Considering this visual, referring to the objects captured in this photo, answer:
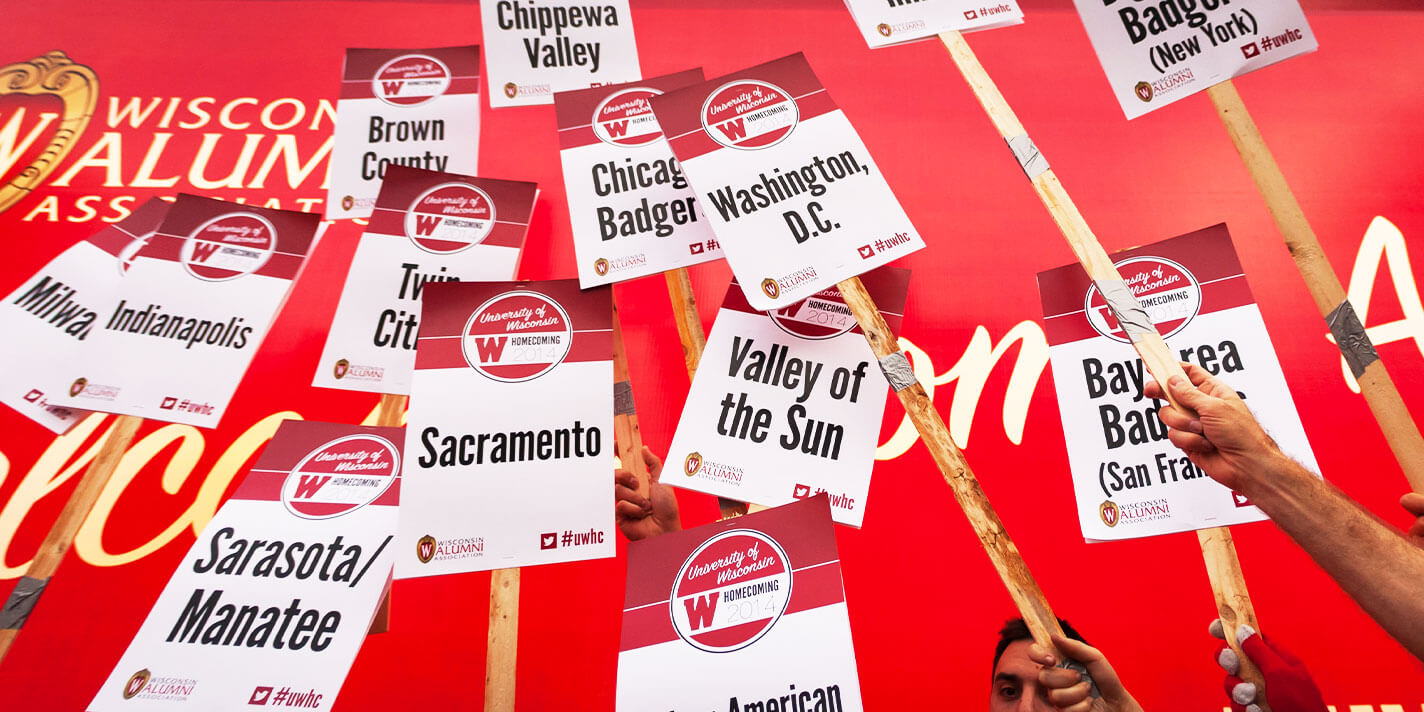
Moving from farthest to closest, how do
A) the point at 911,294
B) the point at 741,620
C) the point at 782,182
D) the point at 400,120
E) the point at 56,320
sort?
the point at 911,294
the point at 400,120
the point at 56,320
the point at 782,182
the point at 741,620

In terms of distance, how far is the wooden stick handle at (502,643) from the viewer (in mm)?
1451

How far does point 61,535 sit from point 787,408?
61.3 inches

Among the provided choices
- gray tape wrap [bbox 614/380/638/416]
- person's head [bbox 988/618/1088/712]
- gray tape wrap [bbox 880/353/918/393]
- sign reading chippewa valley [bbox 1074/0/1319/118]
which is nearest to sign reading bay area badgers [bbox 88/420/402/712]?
gray tape wrap [bbox 614/380/638/416]

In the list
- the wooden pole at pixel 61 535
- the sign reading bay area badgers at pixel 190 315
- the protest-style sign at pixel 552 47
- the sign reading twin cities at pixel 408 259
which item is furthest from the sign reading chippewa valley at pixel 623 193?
the wooden pole at pixel 61 535

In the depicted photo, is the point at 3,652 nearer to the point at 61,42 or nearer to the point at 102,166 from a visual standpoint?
the point at 102,166

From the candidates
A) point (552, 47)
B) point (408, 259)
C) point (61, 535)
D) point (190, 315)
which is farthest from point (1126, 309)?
point (61, 535)

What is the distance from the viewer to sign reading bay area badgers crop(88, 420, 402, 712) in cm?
141

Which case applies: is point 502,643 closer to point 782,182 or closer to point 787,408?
point 787,408

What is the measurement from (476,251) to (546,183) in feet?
4.55

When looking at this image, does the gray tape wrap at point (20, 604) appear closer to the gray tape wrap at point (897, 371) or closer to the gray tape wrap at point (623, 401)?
the gray tape wrap at point (623, 401)

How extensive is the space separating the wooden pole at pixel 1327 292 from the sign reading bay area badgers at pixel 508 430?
138 centimetres

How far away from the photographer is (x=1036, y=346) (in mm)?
2816

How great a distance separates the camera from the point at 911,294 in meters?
2.99

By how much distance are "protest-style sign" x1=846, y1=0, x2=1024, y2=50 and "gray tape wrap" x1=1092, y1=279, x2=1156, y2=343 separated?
2.29 ft
